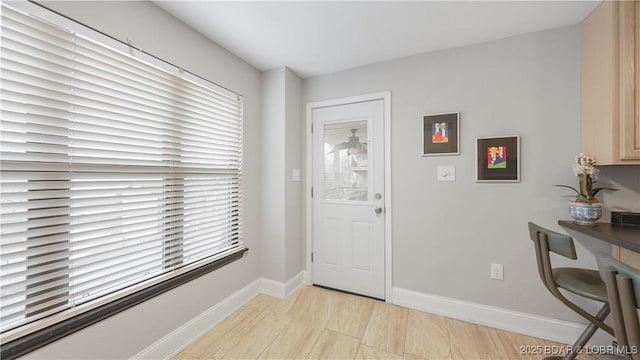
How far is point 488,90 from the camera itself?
6.48 feet

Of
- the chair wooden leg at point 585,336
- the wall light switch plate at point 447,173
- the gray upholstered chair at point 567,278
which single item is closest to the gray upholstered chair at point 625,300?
the gray upholstered chair at point 567,278

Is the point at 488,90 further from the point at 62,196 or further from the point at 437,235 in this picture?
the point at 62,196

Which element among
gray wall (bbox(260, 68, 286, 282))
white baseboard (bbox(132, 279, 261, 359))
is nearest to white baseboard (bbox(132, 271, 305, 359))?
white baseboard (bbox(132, 279, 261, 359))

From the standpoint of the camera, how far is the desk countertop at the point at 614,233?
1.22 m

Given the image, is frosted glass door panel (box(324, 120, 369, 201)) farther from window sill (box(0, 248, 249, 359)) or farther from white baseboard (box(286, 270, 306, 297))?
window sill (box(0, 248, 249, 359))

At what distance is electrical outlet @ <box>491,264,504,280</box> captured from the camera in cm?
194

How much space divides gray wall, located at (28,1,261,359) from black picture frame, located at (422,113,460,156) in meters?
1.65

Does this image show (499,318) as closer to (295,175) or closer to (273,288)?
(273,288)

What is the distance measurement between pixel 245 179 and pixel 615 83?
9.03 feet

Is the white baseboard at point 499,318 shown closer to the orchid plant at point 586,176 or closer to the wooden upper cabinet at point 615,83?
the orchid plant at point 586,176

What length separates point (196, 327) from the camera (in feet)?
5.95

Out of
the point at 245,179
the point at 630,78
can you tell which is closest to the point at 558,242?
the point at 630,78

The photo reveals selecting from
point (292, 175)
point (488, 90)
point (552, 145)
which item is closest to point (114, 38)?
point (292, 175)

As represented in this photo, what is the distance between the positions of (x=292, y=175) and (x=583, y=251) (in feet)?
7.99
